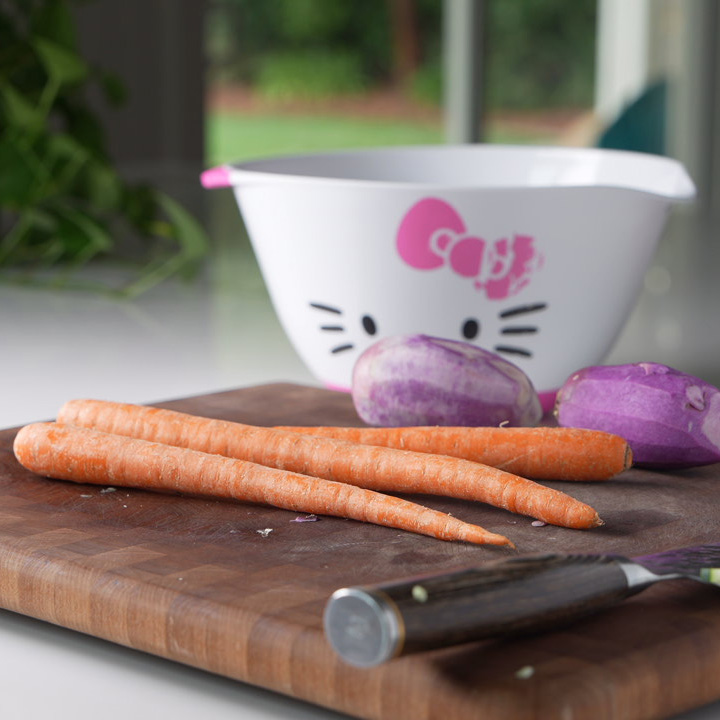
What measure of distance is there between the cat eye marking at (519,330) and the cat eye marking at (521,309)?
0.01 m

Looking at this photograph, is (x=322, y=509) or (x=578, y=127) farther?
(x=578, y=127)

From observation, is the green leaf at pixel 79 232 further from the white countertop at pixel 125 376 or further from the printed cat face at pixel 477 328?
the printed cat face at pixel 477 328

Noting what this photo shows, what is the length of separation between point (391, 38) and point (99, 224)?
925cm

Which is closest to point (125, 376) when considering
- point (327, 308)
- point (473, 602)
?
point (327, 308)

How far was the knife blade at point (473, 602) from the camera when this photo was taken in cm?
48

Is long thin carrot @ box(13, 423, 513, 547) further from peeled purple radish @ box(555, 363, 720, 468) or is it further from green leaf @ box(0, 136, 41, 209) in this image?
green leaf @ box(0, 136, 41, 209)

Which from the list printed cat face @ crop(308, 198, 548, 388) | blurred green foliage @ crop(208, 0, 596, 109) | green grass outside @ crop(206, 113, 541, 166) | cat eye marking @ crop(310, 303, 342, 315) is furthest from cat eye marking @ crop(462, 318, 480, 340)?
green grass outside @ crop(206, 113, 541, 166)

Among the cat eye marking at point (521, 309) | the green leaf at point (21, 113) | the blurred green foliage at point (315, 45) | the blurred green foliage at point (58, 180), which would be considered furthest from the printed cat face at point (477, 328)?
the blurred green foliage at point (315, 45)

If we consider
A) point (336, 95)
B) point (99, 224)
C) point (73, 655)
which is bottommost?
point (73, 655)

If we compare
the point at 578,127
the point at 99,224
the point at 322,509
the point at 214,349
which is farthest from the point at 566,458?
the point at 578,127

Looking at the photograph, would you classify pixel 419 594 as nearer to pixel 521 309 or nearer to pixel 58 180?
pixel 521 309

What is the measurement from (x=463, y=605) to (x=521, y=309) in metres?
0.62

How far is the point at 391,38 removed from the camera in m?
10.9

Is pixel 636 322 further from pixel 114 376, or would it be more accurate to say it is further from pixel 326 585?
pixel 326 585
